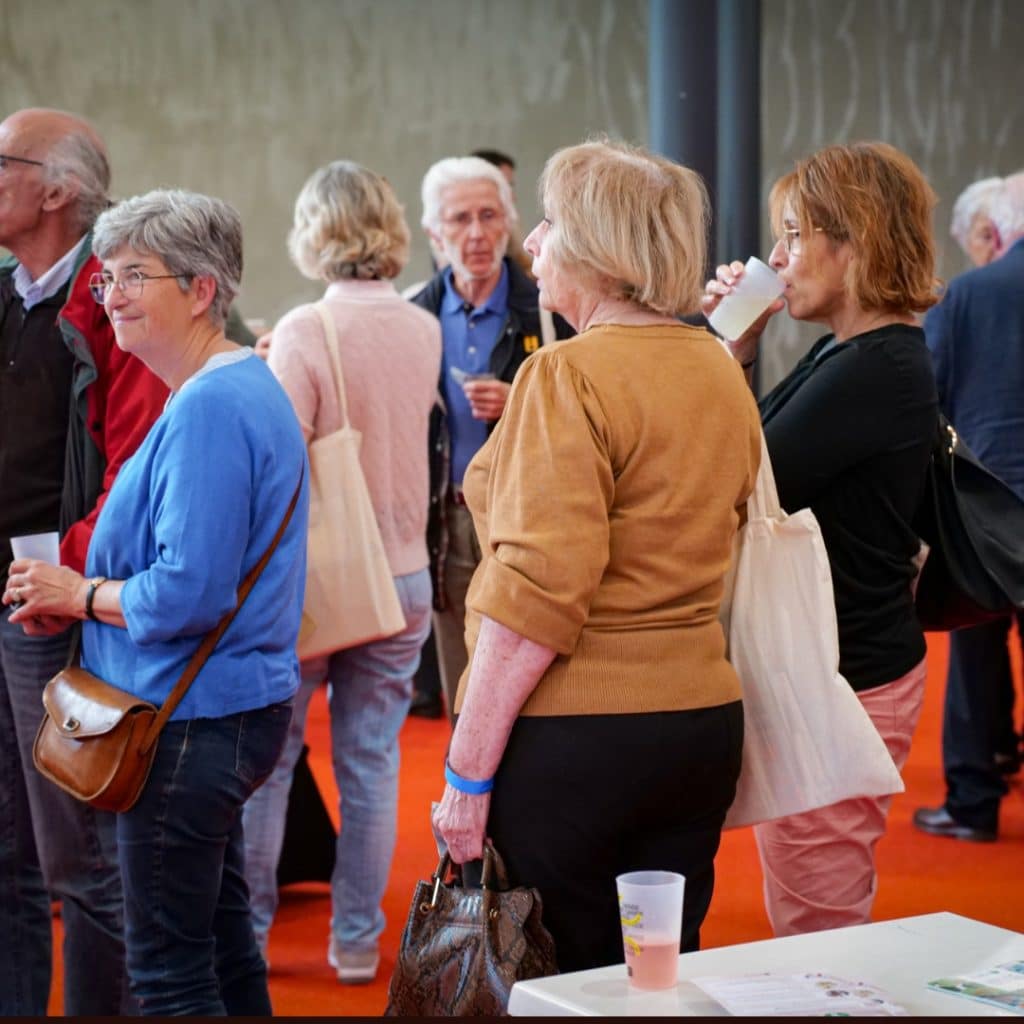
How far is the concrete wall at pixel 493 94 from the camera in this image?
8281mm

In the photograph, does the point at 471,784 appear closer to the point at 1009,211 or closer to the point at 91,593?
the point at 91,593

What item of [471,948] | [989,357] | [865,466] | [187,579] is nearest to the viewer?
[471,948]

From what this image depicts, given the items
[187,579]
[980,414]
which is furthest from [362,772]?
[980,414]

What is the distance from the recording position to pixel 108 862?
2.40 m

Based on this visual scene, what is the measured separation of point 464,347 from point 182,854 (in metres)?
1.87

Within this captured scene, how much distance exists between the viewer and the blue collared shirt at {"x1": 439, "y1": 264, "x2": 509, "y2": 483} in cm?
362

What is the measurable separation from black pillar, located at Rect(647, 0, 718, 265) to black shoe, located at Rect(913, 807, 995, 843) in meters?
1.85

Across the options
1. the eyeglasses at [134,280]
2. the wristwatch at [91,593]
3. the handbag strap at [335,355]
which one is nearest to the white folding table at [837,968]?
the wristwatch at [91,593]

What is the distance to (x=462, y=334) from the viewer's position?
3.73 m

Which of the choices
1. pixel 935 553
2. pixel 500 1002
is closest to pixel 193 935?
pixel 500 1002

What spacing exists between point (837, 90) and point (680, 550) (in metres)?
7.12

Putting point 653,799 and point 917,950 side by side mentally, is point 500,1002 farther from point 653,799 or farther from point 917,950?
point 917,950

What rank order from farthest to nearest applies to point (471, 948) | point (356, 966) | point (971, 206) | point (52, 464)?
1. point (971, 206)
2. point (356, 966)
3. point (52, 464)
4. point (471, 948)

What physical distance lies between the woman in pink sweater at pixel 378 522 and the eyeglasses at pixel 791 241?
3.48 feet
